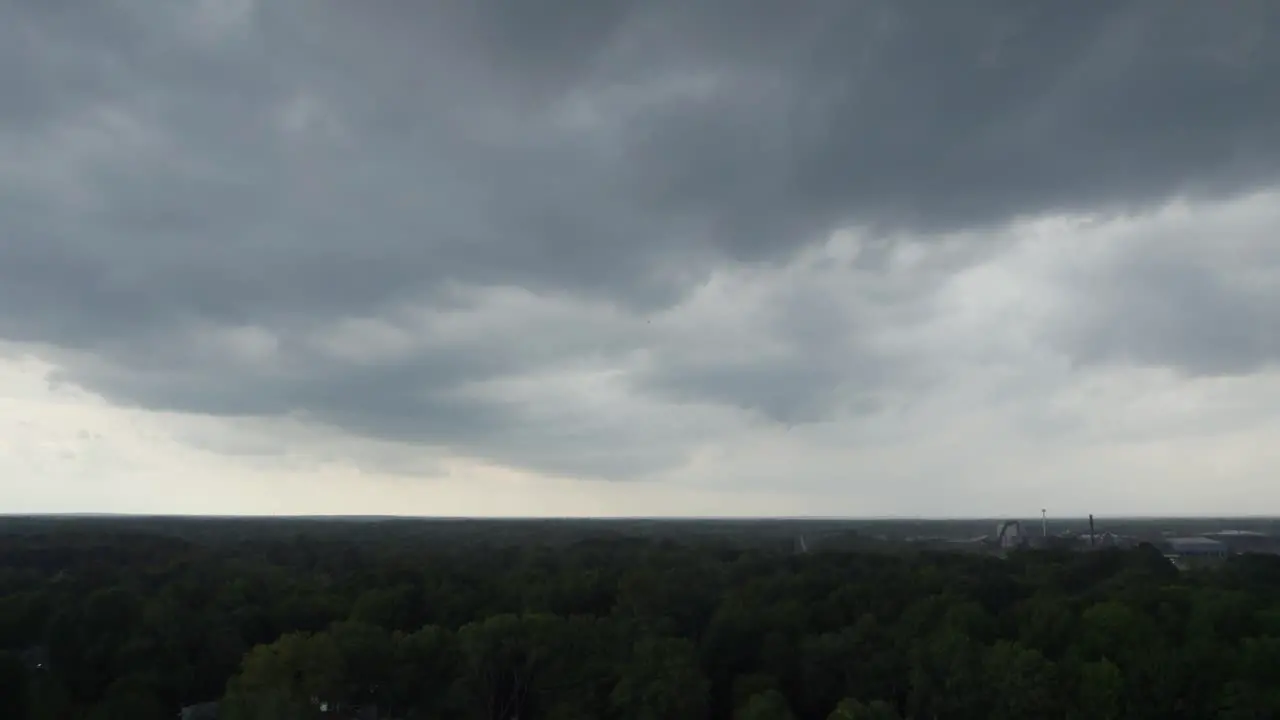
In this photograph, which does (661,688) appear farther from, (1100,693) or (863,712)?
(1100,693)

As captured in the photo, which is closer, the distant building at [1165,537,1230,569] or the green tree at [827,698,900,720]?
the green tree at [827,698,900,720]

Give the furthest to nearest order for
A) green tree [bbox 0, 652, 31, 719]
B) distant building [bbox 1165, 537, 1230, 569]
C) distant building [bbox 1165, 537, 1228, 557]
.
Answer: distant building [bbox 1165, 537, 1228, 557]
distant building [bbox 1165, 537, 1230, 569]
green tree [bbox 0, 652, 31, 719]

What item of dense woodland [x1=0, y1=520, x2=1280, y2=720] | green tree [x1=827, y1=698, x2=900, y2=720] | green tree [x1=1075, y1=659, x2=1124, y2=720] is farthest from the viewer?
dense woodland [x1=0, y1=520, x2=1280, y2=720]

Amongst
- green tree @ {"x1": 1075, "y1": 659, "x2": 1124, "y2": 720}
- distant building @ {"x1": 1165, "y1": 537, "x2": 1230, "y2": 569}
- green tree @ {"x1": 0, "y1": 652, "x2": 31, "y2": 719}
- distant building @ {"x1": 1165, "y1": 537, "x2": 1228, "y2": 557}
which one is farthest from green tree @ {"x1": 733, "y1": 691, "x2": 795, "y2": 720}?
distant building @ {"x1": 1165, "y1": 537, "x2": 1228, "y2": 557}

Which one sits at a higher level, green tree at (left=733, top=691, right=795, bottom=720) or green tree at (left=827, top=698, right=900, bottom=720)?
green tree at (left=827, top=698, right=900, bottom=720)

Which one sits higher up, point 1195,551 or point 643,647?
point 643,647

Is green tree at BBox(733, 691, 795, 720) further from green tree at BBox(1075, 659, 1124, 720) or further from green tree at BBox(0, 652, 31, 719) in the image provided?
green tree at BBox(0, 652, 31, 719)

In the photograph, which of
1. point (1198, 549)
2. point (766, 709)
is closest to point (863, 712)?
point (766, 709)

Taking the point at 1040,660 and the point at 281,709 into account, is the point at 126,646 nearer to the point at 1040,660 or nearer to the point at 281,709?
the point at 281,709

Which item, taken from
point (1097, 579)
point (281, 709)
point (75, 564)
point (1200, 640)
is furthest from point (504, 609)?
point (75, 564)
